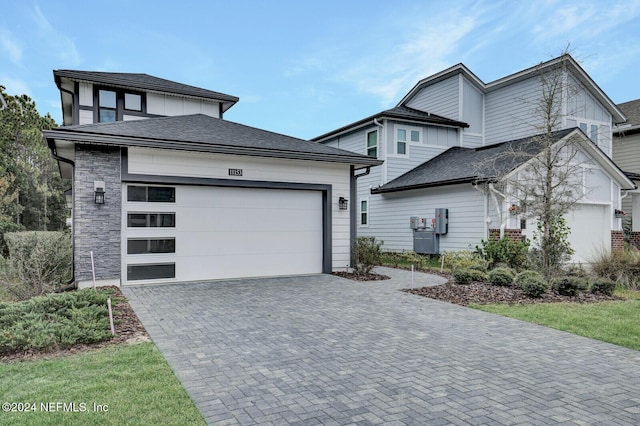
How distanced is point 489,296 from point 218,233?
20.2 ft

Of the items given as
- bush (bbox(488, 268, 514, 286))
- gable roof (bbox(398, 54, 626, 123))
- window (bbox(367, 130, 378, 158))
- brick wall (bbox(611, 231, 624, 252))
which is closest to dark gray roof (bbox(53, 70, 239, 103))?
window (bbox(367, 130, 378, 158))

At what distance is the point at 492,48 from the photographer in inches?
698

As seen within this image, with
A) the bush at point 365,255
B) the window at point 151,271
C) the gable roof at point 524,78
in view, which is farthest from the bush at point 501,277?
the gable roof at point 524,78

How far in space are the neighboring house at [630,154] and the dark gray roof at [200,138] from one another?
13.0 meters

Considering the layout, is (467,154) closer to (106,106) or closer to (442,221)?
(442,221)

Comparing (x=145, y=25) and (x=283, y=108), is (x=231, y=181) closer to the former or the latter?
(x=145, y=25)

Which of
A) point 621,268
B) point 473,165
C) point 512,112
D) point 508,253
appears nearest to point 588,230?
point 621,268

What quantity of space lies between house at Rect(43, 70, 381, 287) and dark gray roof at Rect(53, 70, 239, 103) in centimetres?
443

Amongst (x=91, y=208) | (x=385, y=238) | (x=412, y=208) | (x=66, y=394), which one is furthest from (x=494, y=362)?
(x=385, y=238)

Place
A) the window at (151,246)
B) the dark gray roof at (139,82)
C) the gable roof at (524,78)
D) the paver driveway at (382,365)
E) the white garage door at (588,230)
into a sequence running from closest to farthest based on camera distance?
the paver driveway at (382,365), the window at (151,246), the white garage door at (588,230), the dark gray roof at (139,82), the gable roof at (524,78)

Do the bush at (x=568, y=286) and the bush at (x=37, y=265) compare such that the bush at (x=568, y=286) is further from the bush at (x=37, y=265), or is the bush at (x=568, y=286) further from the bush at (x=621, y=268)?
the bush at (x=37, y=265)

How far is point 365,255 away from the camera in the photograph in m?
10.9

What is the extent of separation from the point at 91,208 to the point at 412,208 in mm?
10993

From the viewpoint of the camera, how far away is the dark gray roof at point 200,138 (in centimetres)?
838
